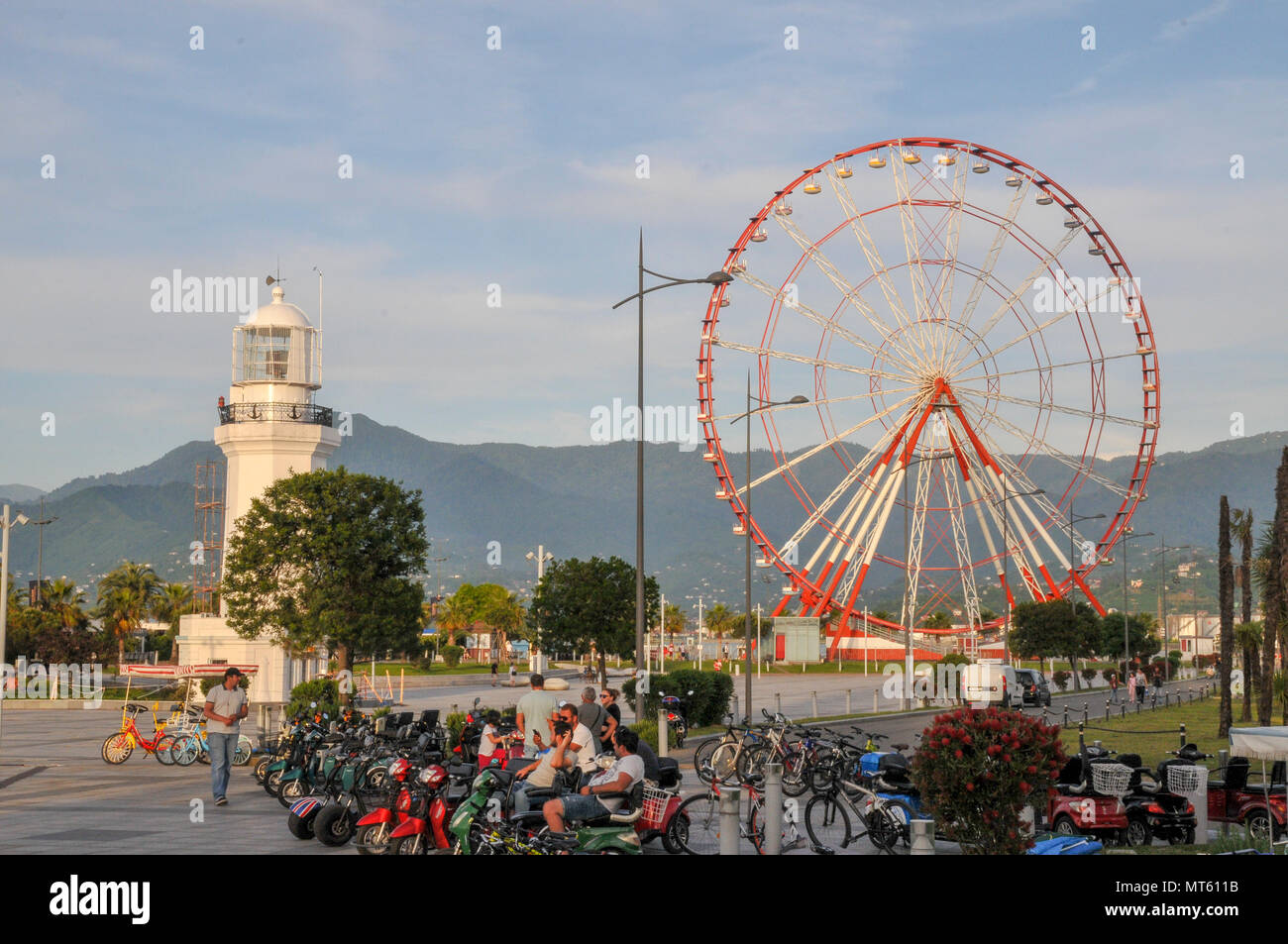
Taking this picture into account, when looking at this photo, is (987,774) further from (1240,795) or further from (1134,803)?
(1240,795)

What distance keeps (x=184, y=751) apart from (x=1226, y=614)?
25299mm

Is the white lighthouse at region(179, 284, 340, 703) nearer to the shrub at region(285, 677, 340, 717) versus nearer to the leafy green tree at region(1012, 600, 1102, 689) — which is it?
the shrub at region(285, 677, 340, 717)

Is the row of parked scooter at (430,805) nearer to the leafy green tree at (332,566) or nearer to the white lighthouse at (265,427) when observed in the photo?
Answer: the leafy green tree at (332,566)

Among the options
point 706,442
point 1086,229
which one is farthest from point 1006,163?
point 706,442

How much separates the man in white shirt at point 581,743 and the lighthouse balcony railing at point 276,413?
37.4m

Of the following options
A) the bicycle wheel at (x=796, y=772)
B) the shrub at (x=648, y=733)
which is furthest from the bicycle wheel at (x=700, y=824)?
the shrub at (x=648, y=733)

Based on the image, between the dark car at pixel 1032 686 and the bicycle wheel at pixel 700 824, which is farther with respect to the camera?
the dark car at pixel 1032 686

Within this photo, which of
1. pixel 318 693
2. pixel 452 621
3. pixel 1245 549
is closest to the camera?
pixel 318 693

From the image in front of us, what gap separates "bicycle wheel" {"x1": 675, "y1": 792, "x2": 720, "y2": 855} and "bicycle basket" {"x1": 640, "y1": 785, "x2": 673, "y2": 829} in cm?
23

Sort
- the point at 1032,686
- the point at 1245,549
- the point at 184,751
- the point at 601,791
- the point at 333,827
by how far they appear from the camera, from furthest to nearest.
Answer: the point at 1032,686 < the point at 1245,549 < the point at 184,751 < the point at 333,827 < the point at 601,791

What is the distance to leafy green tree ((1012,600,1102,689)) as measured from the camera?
71375mm

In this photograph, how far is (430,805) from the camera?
1355 cm

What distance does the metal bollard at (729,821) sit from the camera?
11391mm

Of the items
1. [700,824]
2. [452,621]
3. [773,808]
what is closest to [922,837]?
[773,808]
